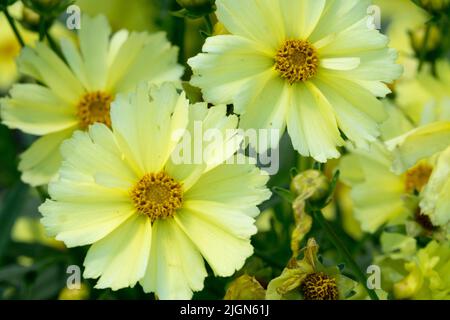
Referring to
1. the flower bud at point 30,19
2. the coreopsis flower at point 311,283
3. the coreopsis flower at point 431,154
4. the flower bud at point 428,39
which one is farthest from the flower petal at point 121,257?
the flower bud at point 428,39

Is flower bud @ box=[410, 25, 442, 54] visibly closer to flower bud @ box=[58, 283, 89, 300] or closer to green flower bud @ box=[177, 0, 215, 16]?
green flower bud @ box=[177, 0, 215, 16]

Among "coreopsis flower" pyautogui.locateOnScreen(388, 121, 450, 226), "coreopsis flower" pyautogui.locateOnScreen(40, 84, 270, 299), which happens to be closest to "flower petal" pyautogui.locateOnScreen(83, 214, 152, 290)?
"coreopsis flower" pyautogui.locateOnScreen(40, 84, 270, 299)

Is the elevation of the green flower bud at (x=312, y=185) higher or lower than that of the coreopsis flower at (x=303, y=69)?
lower

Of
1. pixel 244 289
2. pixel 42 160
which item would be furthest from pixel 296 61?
pixel 42 160

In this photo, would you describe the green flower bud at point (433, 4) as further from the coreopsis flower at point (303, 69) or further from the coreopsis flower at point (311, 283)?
the coreopsis flower at point (311, 283)

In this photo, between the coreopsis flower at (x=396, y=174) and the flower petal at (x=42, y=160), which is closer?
the coreopsis flower at (x=396, y=174)

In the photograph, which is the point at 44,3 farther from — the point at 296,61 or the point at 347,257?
the point at 347,257
